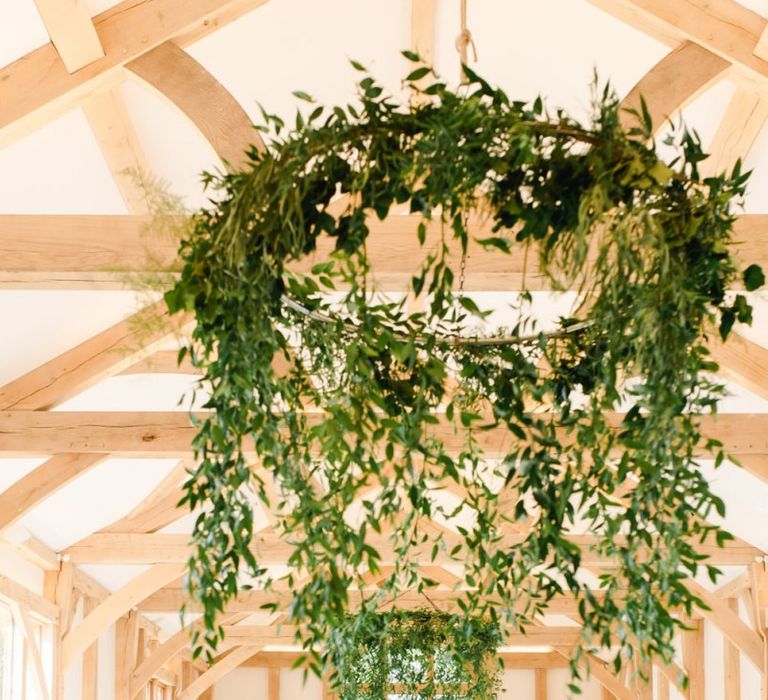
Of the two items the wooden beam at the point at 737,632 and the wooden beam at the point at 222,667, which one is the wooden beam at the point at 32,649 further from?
the wooden beam at the point at 222,667

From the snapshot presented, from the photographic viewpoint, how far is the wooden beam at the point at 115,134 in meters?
5.43

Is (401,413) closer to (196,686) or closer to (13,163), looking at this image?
(13,163)

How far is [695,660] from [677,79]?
9.47m

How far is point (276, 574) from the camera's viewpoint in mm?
14086

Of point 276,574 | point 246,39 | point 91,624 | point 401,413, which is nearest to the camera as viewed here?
point 401,413

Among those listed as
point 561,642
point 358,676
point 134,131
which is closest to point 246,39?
point 134,131

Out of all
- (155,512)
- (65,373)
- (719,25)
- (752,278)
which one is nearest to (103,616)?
(155,512)

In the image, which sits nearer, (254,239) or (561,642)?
(254,239)

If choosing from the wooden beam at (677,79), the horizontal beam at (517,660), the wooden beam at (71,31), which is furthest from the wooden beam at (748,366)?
the horizontal beam at (517,660)

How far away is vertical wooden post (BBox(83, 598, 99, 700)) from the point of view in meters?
10.9

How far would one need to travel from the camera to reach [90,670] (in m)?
11.0

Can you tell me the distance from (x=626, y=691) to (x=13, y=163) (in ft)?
37.2

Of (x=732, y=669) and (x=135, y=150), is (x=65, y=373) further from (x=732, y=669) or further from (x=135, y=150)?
(x=732, y=669)

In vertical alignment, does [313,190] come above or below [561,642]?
above
